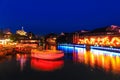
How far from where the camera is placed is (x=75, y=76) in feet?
71.1

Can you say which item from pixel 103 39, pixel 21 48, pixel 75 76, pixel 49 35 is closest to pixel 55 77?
pixel 75 76

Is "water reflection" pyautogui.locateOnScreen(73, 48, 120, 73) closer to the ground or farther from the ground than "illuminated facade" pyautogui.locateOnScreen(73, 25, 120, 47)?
closer to the ground

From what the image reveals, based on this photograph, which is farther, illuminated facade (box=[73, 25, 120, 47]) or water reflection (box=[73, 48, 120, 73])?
illuminated facade (box=[73, 25, 120, 47])

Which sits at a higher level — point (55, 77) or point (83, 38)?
point (83, 38)

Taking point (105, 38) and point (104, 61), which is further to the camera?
point (105, 38)

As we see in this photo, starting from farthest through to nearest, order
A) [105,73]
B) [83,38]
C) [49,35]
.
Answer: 1. [49,35]
2. [83,38]
3. [105,73]

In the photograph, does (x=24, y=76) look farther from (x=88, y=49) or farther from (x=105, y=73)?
(x=88, y=49)

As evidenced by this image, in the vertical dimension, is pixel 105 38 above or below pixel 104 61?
above

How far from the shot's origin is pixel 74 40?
98.6 m

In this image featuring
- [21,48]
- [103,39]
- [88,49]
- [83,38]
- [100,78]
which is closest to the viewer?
[100,78]

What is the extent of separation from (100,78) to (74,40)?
78.2 metres

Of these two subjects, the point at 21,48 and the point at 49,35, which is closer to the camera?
the point at 21,48

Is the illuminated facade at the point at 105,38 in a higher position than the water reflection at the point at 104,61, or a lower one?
higher

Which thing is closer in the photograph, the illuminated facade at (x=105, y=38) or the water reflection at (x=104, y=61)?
the water reflection at (x=104, y=61)
